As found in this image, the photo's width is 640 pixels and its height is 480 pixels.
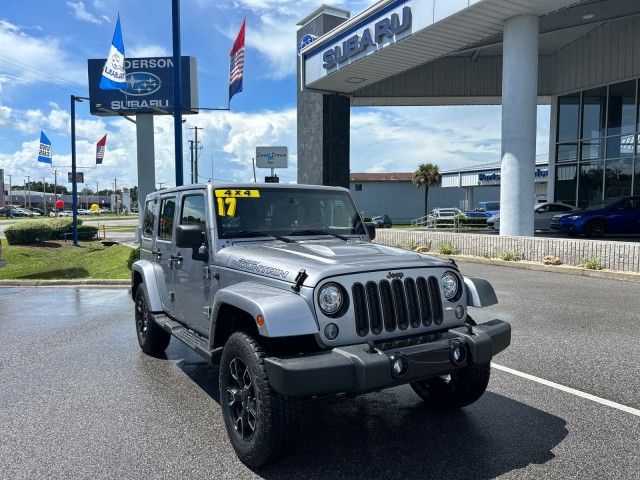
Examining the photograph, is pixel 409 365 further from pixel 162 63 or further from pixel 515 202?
pixel 162 63

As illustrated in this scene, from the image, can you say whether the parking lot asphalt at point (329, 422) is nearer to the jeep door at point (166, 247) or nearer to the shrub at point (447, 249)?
the jeep door at point (166, 247)

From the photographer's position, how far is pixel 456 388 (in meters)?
4.27

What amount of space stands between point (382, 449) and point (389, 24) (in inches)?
664

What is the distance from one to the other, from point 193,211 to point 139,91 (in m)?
29.2

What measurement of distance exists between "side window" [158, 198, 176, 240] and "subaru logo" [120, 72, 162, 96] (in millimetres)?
27808

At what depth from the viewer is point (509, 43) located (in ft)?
50.7

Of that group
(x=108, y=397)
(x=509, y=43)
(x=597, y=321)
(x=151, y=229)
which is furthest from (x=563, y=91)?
(x=108, y=397)

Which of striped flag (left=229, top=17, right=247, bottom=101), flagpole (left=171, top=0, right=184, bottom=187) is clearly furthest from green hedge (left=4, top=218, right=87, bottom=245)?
flagpole (left=171, top=0, right=184, bottom=187)

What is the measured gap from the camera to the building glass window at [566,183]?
25266mm

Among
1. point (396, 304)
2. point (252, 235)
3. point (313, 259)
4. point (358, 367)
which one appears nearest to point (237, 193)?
point (252, 235)

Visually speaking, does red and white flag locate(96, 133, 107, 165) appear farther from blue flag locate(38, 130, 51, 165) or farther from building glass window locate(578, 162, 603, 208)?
building glass window locate(578, 162, 603, 208)

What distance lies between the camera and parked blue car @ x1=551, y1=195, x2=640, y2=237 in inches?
755

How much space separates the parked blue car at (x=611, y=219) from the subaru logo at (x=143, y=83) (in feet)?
78.7

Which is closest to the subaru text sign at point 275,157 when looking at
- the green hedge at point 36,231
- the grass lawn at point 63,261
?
the green hedge at point 36,231
